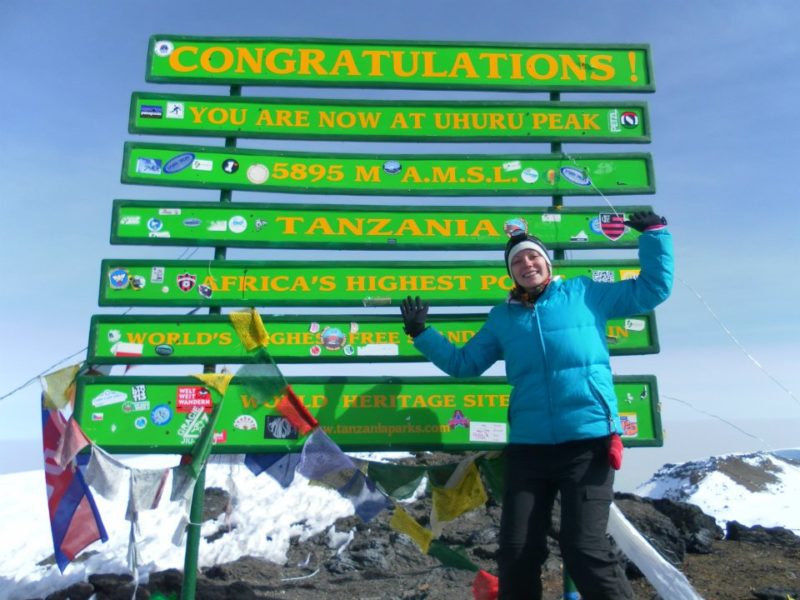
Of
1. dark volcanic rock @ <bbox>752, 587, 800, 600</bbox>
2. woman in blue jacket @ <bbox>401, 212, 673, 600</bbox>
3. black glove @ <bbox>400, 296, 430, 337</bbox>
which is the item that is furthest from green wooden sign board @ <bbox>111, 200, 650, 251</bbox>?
dark volcanic rock @ <bbox>752, 587, 800, 600</bbox>

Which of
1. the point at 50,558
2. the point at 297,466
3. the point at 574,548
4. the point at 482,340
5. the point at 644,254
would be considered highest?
the point at 644,254

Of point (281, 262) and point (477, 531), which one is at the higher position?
point (281, 262)

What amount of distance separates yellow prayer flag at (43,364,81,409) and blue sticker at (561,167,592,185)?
457 centimetres

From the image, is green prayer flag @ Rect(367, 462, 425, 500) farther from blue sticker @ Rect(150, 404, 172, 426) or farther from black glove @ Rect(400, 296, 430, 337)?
blue sticker @ Rect(150, 404, 172, 426)

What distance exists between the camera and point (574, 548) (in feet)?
11.6

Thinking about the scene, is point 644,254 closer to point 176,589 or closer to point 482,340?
point 482,340

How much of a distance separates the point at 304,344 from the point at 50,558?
4.83m

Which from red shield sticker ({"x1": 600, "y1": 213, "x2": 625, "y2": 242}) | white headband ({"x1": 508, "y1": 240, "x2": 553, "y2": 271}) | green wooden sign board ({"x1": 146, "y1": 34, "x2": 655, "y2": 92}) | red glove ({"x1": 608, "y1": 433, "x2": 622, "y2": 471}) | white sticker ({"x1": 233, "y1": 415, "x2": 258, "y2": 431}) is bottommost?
red glove ({"x1": 608, "y1": 433, "x2": 622, "y2": 471})

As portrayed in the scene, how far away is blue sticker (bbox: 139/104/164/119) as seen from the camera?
5867mm

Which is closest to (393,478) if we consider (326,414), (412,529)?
(412,529)

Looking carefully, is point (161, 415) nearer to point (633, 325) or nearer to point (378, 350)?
point (378, 350)

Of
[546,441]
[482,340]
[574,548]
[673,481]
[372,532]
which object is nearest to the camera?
[574,548]

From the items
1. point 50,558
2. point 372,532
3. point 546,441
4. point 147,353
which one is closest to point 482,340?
point 546,441

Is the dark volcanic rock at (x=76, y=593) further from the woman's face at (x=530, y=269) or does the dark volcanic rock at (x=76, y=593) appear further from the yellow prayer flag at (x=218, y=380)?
the woman's face at (x=530, y=269)
